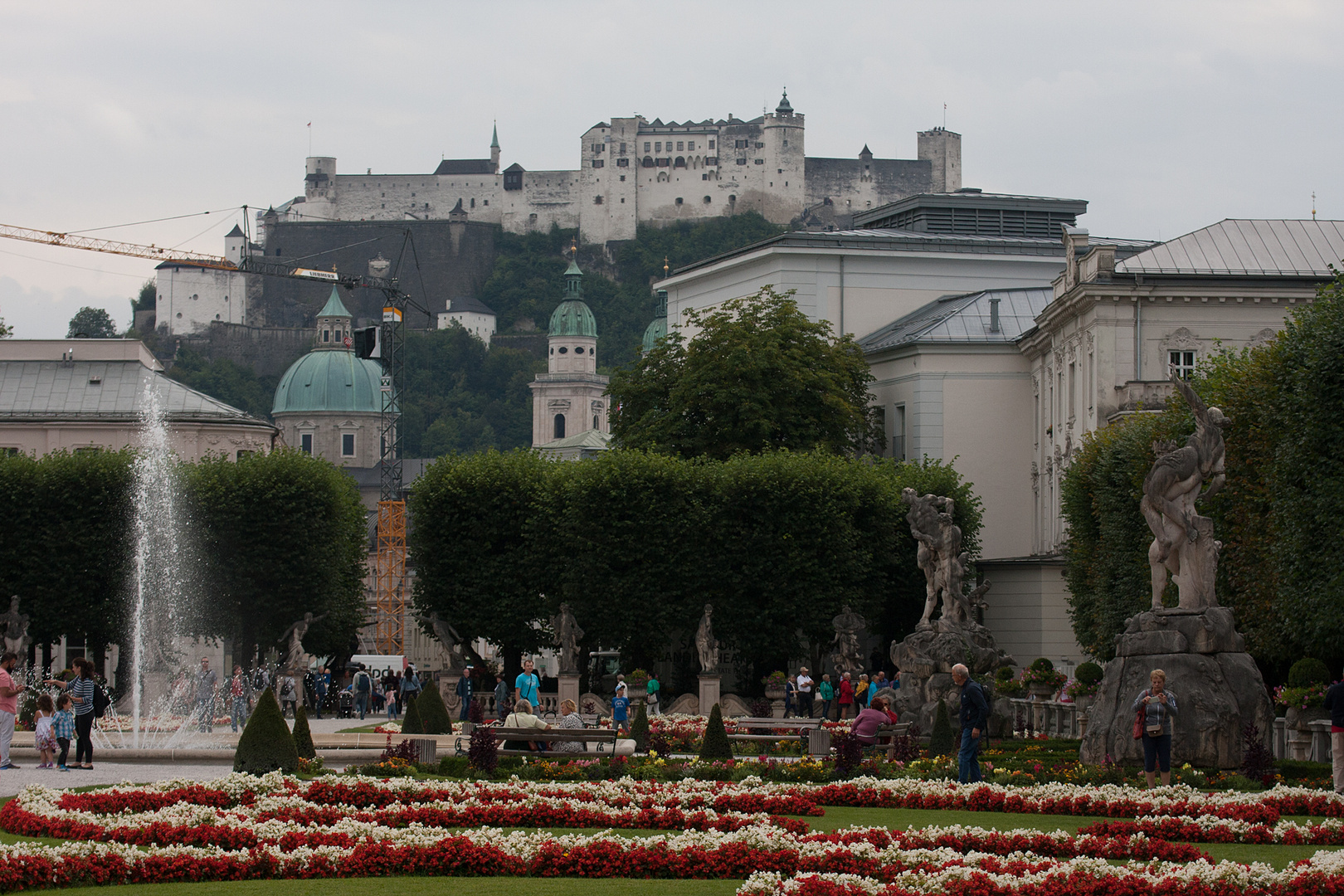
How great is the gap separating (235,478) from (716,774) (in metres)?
30.0

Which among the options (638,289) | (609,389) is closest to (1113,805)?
(609,389)

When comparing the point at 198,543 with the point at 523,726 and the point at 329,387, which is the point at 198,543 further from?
the point at 329,387

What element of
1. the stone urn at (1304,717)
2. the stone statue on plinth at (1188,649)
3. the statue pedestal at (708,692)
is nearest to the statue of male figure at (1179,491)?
the stone statue on plinth at (1188,649)

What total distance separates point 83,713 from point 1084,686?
1719 centimetres

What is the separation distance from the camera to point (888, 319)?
2628 inches

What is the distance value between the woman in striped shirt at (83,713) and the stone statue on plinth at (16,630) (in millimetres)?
19904

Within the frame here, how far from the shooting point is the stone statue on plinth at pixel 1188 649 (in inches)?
864

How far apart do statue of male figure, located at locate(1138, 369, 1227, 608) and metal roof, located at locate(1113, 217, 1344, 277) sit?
24.9 meters

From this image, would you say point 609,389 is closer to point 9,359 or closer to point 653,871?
point 9,359

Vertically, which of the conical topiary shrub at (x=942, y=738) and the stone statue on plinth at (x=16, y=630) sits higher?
the stone statue on plinth at (x=16, y=630)

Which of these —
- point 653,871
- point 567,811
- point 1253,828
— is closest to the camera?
point 653,871

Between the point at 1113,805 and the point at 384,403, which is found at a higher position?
the point at 384,403

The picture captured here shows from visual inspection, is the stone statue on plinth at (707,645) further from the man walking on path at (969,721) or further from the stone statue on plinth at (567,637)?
the man walking on path at (969,721)

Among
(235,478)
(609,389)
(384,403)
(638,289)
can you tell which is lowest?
(235,478)
